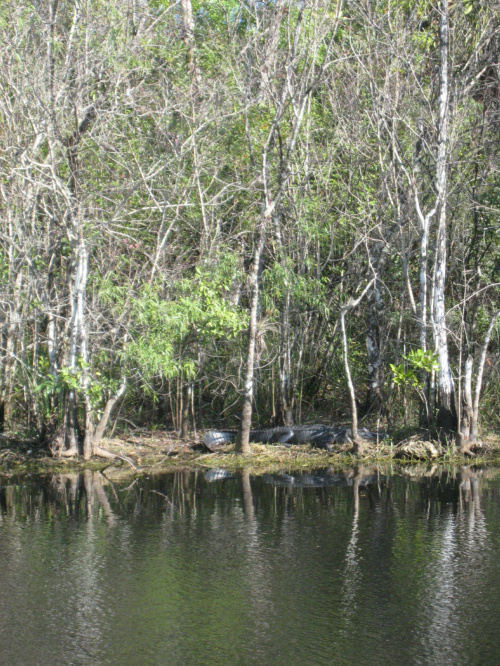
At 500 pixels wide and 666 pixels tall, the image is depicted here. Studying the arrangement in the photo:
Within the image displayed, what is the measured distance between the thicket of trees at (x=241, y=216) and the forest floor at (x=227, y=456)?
0.38 m

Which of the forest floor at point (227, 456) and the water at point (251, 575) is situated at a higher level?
the forest floor at point (227, 456)

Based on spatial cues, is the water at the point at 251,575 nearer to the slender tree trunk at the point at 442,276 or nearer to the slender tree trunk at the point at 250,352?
the slender tree trunk at the point at 442,276

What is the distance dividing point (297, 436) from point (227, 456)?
1.50m

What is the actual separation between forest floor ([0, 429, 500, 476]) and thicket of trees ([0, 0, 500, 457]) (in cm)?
38

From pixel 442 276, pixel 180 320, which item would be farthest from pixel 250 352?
pixel 442 276

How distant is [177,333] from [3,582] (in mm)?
6224

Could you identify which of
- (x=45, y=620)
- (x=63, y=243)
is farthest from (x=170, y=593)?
(x=63, y=243)

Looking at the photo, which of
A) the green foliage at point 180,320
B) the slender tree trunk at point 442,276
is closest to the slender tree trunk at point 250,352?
the green foliage at point 180,320

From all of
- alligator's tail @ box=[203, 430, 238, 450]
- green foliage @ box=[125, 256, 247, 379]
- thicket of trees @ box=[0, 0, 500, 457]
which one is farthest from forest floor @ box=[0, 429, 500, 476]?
green foliage @ box=[125, 256, 247, 379]

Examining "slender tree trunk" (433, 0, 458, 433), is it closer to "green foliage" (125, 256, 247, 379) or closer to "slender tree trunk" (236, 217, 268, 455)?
"slender tree trunk" (236, 217, 268, 455)

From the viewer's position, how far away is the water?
4.46 metres

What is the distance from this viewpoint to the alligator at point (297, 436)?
496 inches

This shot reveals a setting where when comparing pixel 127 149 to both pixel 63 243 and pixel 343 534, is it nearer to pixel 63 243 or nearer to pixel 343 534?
pixel 63 243

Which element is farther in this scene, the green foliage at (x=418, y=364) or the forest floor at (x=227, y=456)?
the green foliage at (x=418, y=364)
